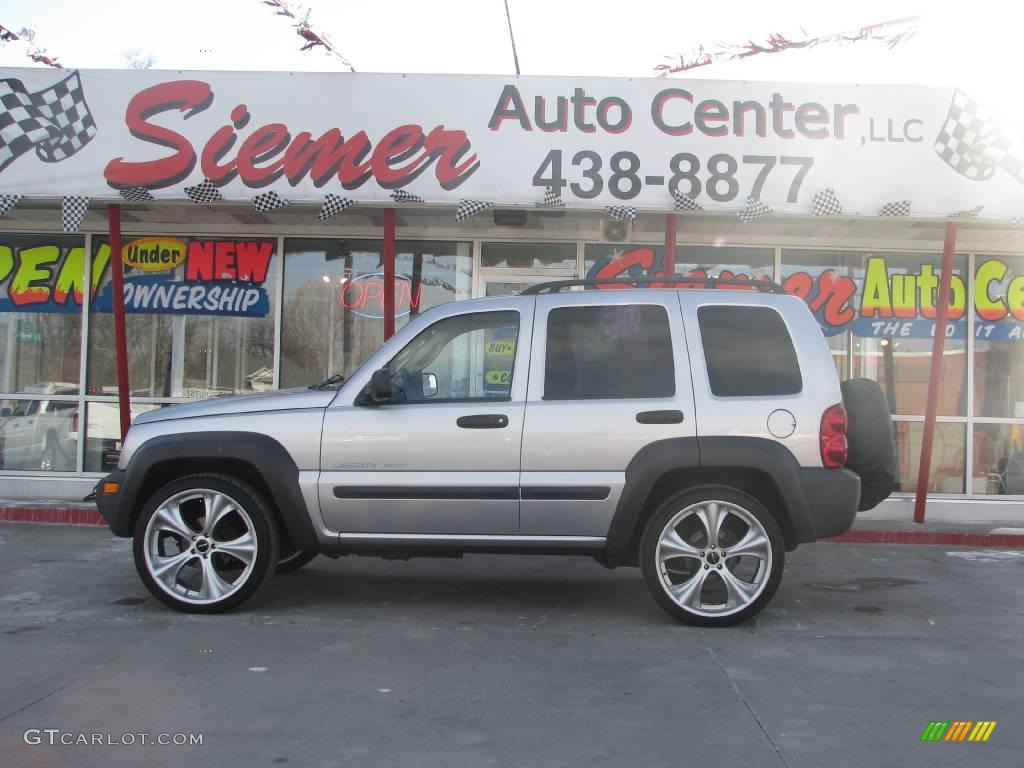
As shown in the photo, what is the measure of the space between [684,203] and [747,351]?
315 cm

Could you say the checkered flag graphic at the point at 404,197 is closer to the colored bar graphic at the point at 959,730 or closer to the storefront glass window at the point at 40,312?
the storefront glass window at the point at 40,312

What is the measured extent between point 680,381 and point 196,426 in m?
2.83

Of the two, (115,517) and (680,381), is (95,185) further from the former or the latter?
(680,381)

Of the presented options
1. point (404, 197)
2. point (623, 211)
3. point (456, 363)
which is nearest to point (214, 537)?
point (456, 363)

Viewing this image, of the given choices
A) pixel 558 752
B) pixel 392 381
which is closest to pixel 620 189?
pixel 392 381

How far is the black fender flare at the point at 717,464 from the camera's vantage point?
538cm

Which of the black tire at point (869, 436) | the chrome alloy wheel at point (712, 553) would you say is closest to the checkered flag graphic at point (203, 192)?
the chrome alloy wheel at point (712, 553)

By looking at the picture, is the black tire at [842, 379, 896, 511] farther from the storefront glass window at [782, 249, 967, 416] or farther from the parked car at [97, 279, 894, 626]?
the storefront glass window at [782, 249, 967, 416]

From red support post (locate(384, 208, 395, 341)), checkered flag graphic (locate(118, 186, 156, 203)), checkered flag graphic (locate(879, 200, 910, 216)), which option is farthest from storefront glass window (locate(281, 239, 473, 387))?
checkered flag graphic (locate(879, 200, 910, 216))

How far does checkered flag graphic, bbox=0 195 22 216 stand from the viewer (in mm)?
8609

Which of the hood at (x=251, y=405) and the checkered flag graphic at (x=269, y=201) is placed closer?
the hood at (x=251, y=405)

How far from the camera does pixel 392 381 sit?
5.64 m

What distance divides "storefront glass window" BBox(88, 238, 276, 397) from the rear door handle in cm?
628

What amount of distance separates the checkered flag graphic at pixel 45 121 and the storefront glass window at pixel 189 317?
207cm
